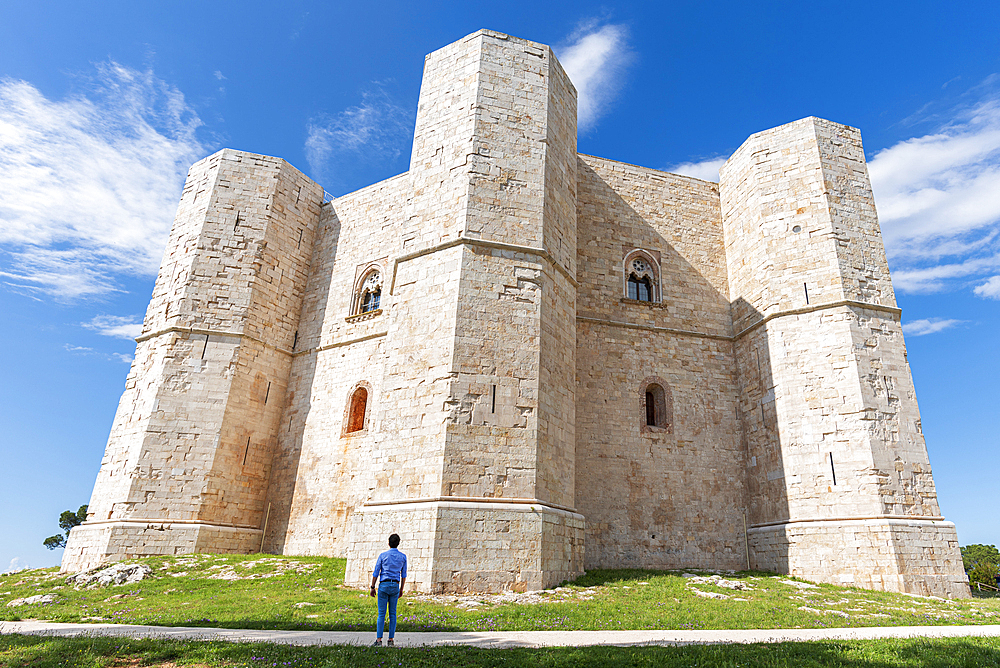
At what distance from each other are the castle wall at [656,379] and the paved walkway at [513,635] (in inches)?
258

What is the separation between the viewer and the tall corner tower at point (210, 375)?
14.3m

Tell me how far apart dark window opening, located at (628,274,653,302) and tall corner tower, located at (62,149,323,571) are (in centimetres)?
1009

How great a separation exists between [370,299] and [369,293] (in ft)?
0.62

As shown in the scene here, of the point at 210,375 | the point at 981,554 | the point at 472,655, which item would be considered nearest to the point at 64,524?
the point at 210,375

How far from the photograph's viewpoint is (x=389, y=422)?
1163 cm

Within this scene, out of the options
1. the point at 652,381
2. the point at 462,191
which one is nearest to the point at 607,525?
the point at 652,381

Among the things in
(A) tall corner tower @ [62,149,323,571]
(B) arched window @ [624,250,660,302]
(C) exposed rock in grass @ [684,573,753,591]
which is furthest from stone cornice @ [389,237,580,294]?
(C) exposed rock in grass @ [684,573,753,591]

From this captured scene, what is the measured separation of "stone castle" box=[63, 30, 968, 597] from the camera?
11.4m

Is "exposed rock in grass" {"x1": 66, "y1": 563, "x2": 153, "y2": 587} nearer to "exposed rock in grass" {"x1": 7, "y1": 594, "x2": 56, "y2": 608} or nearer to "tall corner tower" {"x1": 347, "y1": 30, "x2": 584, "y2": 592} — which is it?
"exposed rock in grass" {"x1": 7, "y1": 594, "x2": 56, "y2": 608}

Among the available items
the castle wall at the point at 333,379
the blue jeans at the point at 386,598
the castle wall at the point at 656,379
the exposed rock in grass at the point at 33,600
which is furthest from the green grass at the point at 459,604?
the castle wall at the point at 333,379

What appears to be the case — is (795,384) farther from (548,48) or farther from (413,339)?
(548,48)

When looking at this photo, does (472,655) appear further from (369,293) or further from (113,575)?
(369,293)

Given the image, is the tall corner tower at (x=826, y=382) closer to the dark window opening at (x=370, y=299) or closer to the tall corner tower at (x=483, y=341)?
the tall corner tower at (x=483, y=341)

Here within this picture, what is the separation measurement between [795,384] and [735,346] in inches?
104
